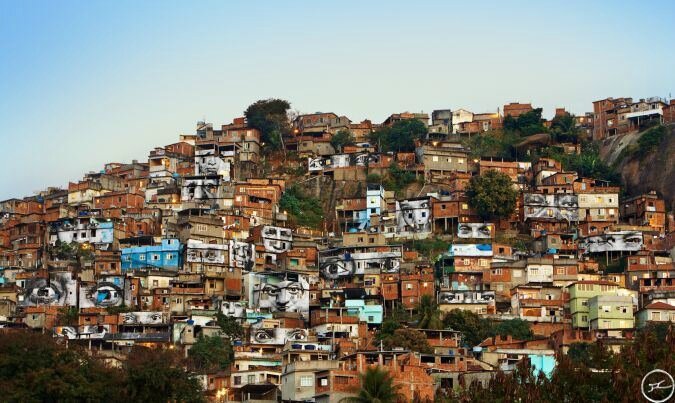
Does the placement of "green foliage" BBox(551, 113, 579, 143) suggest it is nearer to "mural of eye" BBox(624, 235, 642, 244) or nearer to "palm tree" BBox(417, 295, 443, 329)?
"mural of eye" BBox(624, 235, 642, 244)

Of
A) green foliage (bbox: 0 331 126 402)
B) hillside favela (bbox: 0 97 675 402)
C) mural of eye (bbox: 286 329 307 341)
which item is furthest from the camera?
mural of eye (bbox: 286 329 307 341)

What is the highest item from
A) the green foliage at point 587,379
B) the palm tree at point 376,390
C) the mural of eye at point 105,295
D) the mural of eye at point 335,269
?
the mural of eye at point 335,269

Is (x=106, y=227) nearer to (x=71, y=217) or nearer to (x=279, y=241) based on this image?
(x=71, y=217)

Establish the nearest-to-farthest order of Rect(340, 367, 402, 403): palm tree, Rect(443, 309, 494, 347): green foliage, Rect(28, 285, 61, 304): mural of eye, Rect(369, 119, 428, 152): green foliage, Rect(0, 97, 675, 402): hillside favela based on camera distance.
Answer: Rect(340, 367, 402, 403): palm tree < Rect(0, 97, 675, 402): hillside favela < Rect(443, 309, 494, 347): green foliage < Rect(28, 285, 61, 304): mural of eye < Rect(369, 119, 428, 152): green foliage

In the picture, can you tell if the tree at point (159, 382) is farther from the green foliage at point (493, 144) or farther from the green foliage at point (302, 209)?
the green foliage at point (493, 144)

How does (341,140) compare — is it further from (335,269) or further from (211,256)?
(211,256)

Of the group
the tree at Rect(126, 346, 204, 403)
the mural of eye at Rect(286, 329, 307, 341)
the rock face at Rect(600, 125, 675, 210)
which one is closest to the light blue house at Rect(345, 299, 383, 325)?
the mural of eye at Rect(286, 329, 307, 341)

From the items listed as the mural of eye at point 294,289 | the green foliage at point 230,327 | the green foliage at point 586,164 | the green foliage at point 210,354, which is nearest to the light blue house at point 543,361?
the green foliage at point 210,354
